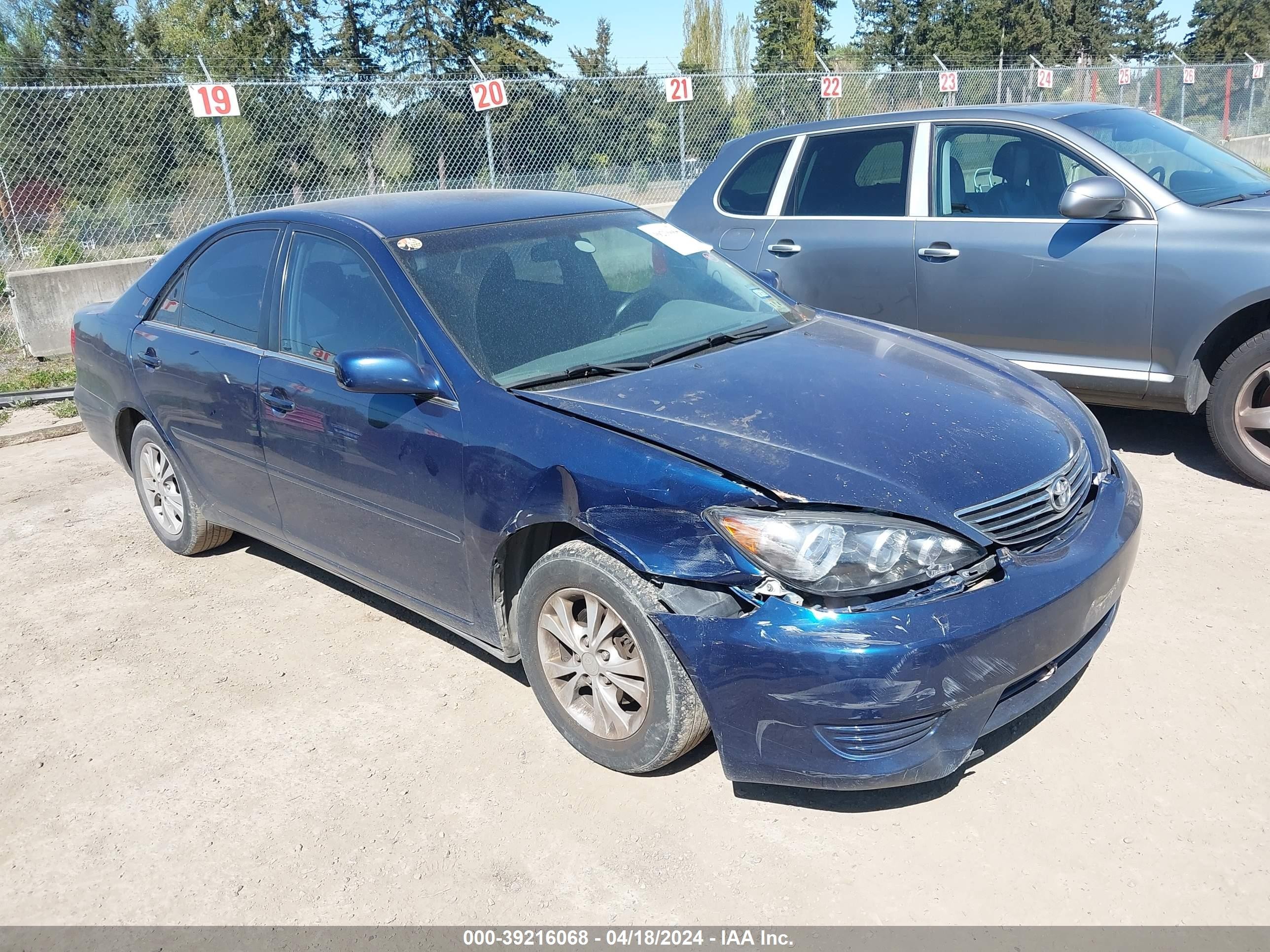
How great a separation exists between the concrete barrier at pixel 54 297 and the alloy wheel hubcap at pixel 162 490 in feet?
17.0

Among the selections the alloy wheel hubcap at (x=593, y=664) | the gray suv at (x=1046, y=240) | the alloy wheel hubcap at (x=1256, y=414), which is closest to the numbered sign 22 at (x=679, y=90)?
the gray suv at (x=1046, y=240)

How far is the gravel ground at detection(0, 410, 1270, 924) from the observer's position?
2.59 m

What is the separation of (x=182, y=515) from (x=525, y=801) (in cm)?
271

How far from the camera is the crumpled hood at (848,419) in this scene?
8.86 feet

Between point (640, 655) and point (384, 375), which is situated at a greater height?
point (384, 375)

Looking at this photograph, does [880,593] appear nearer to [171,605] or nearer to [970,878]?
[970,878]

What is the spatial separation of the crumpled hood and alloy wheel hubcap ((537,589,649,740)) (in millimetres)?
544

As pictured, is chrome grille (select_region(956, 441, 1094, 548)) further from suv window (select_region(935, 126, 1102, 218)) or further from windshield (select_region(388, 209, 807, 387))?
suv window (select_region(935, 126, 1102, 218))

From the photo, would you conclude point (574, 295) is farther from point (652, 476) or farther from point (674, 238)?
point (652, 476)

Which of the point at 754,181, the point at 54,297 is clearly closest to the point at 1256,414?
the point at 754,181

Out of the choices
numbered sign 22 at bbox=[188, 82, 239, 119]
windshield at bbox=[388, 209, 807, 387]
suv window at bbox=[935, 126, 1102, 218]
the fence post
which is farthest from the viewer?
the fence post

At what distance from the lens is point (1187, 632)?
11.9 feet

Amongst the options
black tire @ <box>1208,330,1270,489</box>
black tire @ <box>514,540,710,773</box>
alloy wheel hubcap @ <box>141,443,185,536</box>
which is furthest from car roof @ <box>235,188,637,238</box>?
black tire @ <box>1208,330,1270,489</box>

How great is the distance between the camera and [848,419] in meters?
2.97
